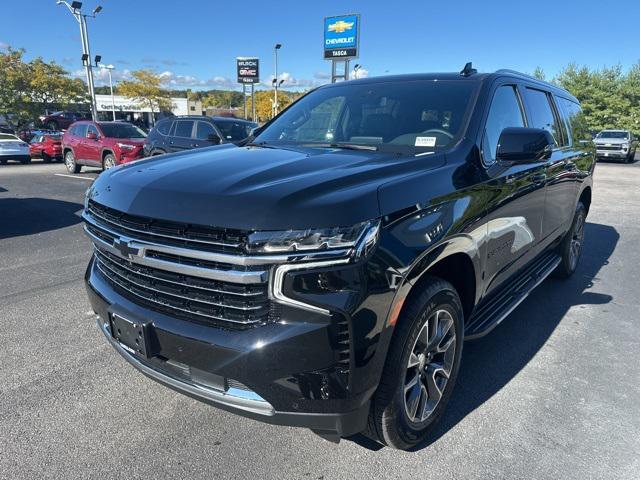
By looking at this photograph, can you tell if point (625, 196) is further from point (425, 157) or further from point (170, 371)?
point (170, 371)

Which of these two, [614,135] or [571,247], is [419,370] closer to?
[571,247]

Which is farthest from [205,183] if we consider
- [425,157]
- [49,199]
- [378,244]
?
[49,199]

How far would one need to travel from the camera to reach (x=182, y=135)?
42.2 ft

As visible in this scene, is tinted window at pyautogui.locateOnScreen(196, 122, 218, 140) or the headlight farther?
tinted window at pyautogui.locateOnScreen(196, 122, 218, 140)

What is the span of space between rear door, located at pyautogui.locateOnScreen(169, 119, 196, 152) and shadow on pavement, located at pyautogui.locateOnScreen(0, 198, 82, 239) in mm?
3386

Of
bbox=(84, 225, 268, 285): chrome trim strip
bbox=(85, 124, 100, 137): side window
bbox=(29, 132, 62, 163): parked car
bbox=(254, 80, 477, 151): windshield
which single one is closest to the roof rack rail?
bbox=(254, 80, 477, 151): windshield

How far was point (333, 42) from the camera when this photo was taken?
96.5 ft

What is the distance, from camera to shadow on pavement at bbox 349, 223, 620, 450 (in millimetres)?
2969

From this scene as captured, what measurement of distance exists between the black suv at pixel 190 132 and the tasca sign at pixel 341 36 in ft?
59.6

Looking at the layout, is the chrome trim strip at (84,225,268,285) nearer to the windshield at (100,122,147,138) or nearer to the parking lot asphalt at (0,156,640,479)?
the parking lot asphalt at (0,156,640,479)

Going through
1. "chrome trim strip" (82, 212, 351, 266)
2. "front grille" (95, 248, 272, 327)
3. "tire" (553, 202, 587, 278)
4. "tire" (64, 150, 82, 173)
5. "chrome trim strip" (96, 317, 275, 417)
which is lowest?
"tire" (64, 150, 82, 173)

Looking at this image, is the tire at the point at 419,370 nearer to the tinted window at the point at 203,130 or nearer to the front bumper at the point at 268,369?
the front bumper at the point at 268,369

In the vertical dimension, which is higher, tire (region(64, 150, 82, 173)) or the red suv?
the red suv

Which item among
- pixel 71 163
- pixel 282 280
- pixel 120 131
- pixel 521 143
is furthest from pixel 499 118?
pixel 71 163
